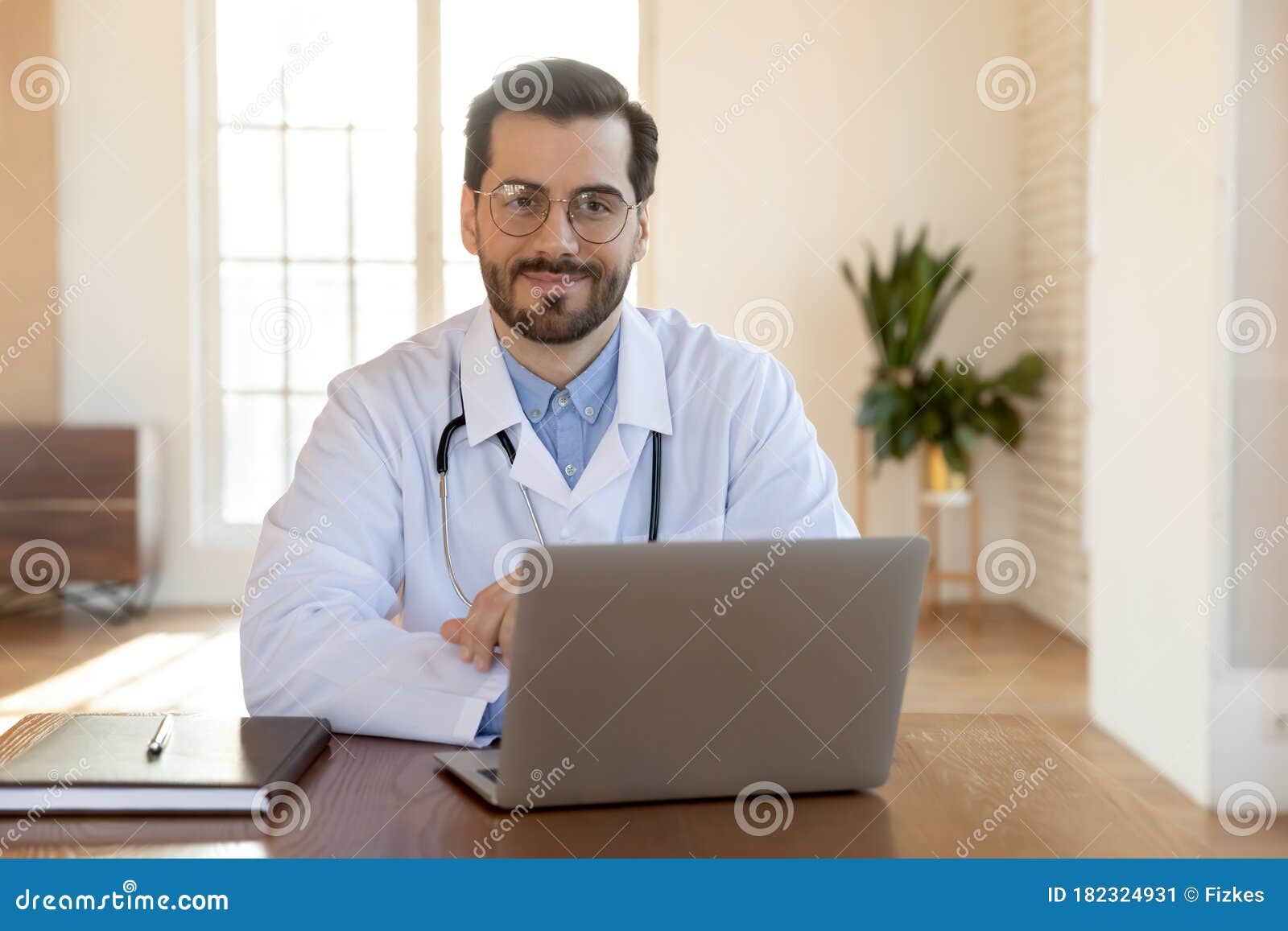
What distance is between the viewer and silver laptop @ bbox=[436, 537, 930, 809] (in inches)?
38.4

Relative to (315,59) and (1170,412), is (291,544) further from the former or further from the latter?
(315,59)

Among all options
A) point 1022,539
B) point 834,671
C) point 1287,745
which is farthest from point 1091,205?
point 834,671

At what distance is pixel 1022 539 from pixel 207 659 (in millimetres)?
3578

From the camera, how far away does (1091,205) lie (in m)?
5.17

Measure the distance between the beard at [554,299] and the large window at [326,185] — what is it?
4.25 metres

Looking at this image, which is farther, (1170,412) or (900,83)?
(900,83)

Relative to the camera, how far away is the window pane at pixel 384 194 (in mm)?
6055
